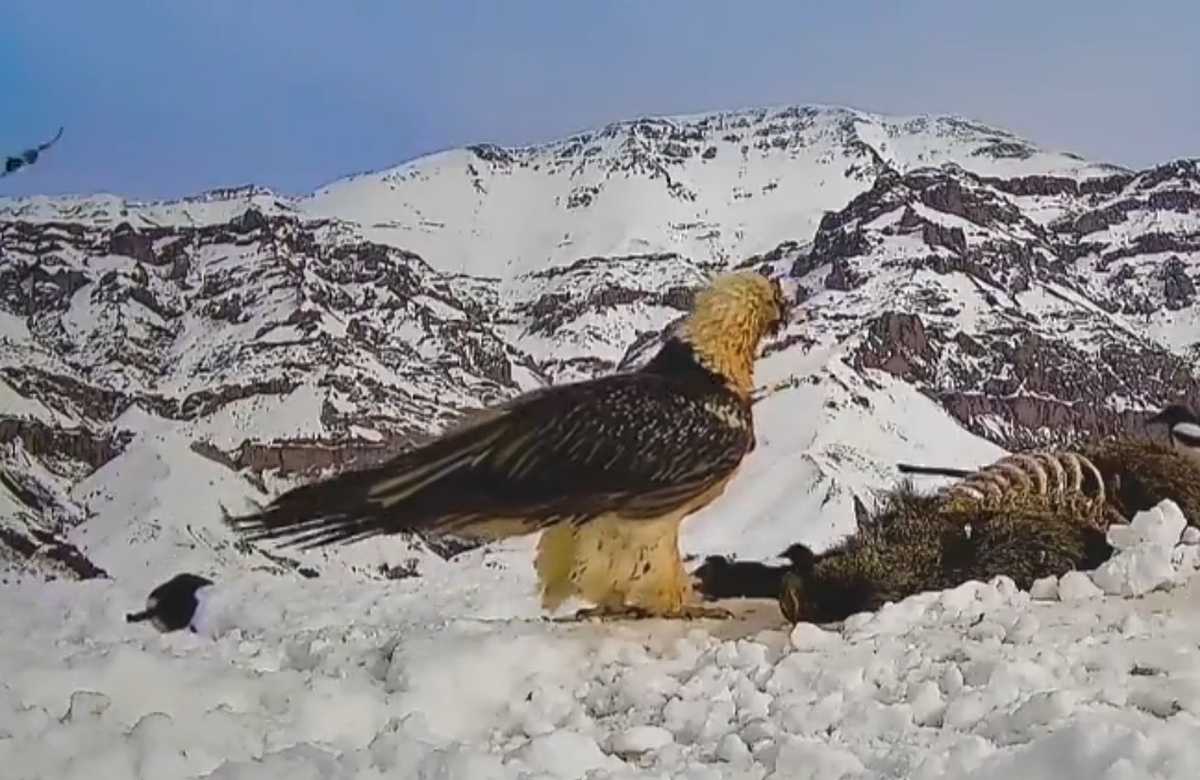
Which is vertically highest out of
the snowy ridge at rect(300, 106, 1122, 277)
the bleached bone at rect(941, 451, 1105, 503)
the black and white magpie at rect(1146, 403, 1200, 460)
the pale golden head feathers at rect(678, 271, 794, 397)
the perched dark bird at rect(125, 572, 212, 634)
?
the snowy ridge at rect(300, 106, 1122, 277)

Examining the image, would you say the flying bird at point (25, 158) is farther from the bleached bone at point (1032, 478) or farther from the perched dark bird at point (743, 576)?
the bleached bone at point (1032, 478)

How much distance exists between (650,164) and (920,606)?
778mm

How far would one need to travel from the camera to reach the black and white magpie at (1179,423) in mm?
2402

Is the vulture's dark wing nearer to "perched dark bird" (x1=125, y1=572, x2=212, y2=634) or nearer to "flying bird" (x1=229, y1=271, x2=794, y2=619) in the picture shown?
"flying bird" (x1=229, y1=271, x2=794, y2=619)

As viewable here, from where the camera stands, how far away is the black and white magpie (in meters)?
2.40

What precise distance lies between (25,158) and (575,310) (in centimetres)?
79

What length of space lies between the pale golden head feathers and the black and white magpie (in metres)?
0.88

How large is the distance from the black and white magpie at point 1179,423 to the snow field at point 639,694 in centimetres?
53

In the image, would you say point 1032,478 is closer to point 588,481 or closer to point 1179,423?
point 1179,423

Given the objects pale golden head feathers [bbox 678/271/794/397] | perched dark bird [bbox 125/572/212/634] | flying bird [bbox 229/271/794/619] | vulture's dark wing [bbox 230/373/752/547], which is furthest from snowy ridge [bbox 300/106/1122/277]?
perched dark bird [bbox 125/572/212/634]

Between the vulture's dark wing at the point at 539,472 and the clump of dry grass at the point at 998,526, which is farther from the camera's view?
the clump of dry grass at the point at 998,526

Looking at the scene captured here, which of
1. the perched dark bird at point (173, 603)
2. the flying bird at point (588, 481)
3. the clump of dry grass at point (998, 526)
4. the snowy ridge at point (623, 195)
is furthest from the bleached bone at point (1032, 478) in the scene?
the perched dark bird at point (173, 603)

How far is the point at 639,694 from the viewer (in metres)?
1.41

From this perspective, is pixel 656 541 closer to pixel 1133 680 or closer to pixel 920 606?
pixel 920 606
